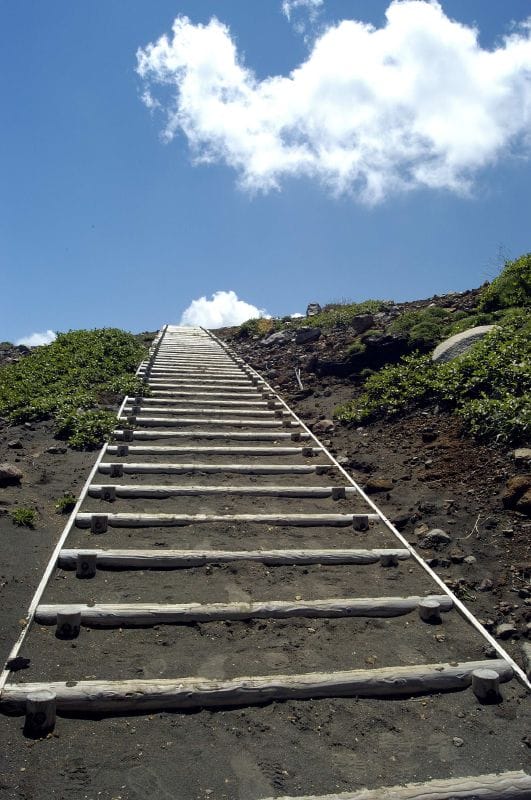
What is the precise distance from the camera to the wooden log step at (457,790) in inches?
134

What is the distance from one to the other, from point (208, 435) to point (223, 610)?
175 inches

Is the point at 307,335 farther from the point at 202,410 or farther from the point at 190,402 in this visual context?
the point at 202,410

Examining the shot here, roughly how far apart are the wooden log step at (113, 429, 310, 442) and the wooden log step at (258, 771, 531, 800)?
6.08 metres

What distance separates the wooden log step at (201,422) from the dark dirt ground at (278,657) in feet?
7.66

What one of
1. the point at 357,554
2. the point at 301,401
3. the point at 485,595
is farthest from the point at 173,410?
the point at 485,595

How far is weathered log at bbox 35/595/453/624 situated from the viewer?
187 inches

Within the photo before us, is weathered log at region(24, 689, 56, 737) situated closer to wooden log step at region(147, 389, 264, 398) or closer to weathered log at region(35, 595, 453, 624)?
weathered log at region(35, 595, 453, 624)

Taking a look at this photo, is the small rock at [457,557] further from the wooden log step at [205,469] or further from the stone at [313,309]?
the stone at [313,309]

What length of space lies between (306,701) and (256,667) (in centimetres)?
41

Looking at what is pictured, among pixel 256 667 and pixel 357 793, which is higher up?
pixel 256 667

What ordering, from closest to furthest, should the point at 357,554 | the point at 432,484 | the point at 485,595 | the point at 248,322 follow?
the point at 485,595, the point at 357,554, the point at 432,484, the point at 248,322

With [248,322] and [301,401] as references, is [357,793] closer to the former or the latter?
[301,401]

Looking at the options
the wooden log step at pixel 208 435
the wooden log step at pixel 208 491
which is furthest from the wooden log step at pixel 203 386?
the wooden log step at pixel 208 491

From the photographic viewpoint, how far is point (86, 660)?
434 centimetres
